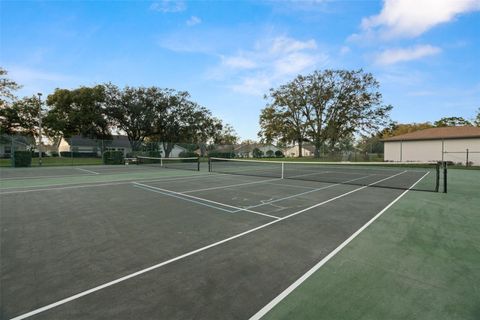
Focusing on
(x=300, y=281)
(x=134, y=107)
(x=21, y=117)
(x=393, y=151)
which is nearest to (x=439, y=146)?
(x=393, y=151)

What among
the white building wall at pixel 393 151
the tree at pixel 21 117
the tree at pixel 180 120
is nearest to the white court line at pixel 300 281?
the white building wall at pixel 393 151

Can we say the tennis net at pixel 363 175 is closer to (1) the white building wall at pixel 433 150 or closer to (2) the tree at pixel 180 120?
(1) the white building wall at pixel 433 150

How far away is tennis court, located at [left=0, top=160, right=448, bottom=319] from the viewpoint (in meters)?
2.57

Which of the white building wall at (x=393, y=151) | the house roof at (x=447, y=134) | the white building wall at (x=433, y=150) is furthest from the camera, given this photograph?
the white building wall at (x=393, y=151)

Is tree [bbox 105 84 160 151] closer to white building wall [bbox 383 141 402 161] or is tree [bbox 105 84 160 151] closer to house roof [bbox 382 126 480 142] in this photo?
white building wall [bbox 383 141 402 161]

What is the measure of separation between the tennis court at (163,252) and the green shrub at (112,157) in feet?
77.5

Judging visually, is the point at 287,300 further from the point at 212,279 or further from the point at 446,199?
the point at 446,199

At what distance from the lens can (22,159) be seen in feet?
77.8

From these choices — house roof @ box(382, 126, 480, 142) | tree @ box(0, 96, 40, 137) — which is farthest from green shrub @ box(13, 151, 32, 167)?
house roof @ box(382, 126, 480, 142)

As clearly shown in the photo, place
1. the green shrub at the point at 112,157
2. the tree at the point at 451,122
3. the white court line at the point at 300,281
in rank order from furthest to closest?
the tree at the point at 451,122
the green shrub at the point at 112,157
the white court line at the point at 300,281

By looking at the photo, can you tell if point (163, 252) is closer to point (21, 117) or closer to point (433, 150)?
point (433, 150)

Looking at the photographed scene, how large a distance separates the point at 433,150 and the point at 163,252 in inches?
1469

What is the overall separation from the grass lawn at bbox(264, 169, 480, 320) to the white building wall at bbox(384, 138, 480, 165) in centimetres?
3090

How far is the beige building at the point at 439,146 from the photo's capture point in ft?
90.6
